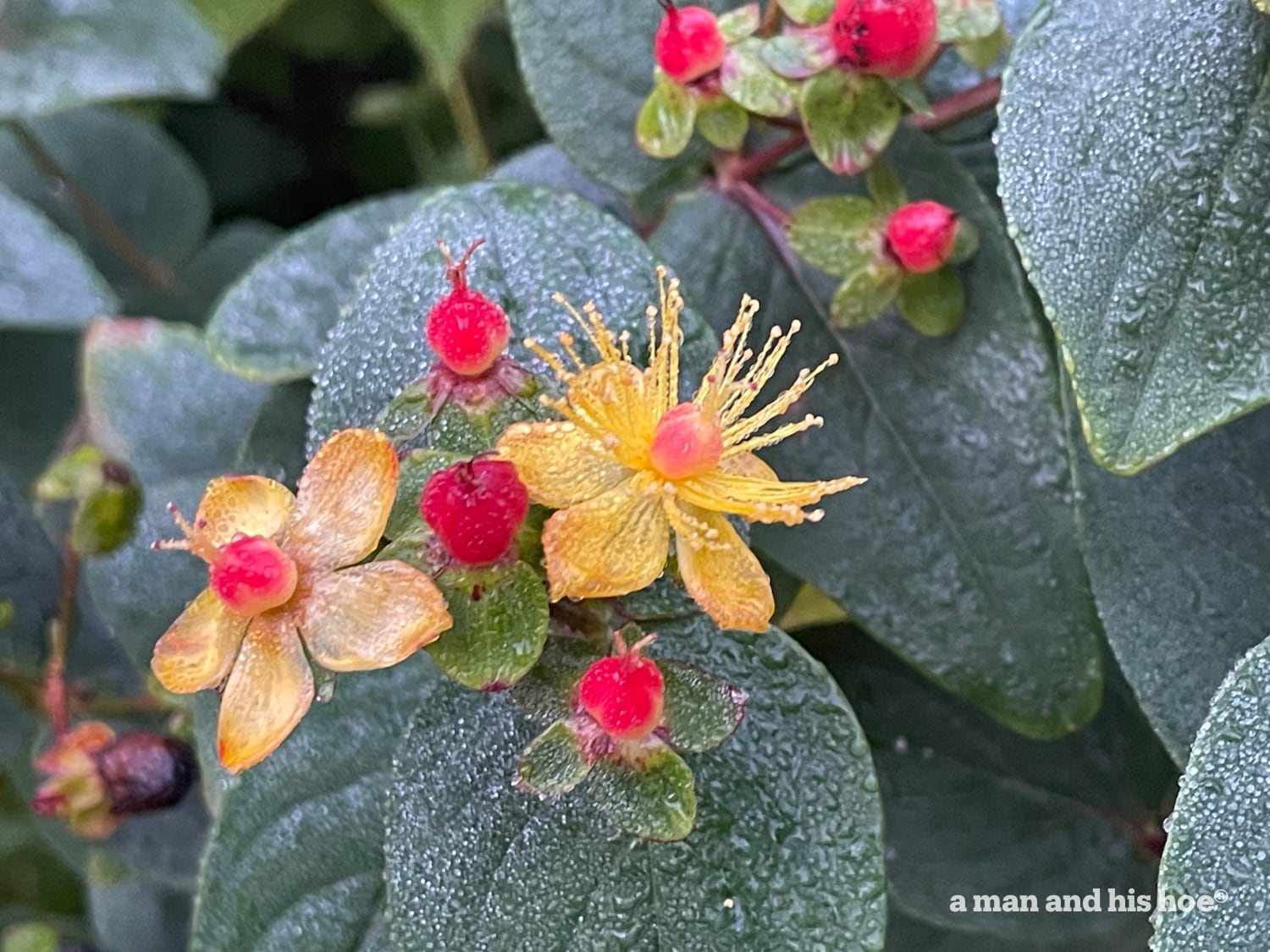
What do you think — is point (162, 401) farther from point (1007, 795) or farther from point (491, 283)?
Result: point (1007, 795)

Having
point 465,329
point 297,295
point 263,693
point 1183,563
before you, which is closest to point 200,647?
point 263,693

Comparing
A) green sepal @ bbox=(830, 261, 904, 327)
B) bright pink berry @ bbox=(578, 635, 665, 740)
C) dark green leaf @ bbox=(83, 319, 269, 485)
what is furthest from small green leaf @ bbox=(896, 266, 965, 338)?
dark green leaf @ bbox=(83, 319, 269, 485)

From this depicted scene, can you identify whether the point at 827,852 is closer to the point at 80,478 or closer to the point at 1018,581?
the point at 1018,581

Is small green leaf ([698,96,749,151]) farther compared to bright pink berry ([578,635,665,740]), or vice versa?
small green leaf ([698,96,749,151])

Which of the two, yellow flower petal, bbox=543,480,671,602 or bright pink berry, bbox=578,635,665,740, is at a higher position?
yellow flower petal, bbox=543,480,671,602

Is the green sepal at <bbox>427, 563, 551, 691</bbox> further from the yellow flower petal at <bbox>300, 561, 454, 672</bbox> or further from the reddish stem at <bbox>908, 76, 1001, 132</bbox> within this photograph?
the reddish stem at <bbox>908, 76, 1001, 132</bbox>

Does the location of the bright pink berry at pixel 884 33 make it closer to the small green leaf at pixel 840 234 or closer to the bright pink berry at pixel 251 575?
the small green leaf at pixel 840 234

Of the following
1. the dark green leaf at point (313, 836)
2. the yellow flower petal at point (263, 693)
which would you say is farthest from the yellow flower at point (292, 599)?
the dark green leaf at point (313, 836)
